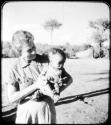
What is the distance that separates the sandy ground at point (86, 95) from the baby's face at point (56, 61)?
0.35 meters

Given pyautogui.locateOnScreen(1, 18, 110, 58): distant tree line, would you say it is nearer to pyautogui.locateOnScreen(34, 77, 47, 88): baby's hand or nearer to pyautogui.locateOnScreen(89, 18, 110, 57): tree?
pyautogui.locateOnScreen(89, 18, 110, 57): tree

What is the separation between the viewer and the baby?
866 mm

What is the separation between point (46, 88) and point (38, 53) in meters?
0.21

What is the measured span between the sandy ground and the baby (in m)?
0.33

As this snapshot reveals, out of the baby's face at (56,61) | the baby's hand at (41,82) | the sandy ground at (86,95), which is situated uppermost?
the baby's face at (56,61)

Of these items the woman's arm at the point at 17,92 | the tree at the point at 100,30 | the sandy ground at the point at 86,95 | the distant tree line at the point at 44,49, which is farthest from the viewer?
the sandy ground at the point at 86,95

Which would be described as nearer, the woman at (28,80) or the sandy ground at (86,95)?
the woman at (28,80)

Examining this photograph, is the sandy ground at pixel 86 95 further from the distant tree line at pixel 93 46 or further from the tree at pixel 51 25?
the tree at pixel 51 25

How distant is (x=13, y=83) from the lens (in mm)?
851

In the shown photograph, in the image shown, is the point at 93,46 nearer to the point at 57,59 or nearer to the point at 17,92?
the point at 57,59

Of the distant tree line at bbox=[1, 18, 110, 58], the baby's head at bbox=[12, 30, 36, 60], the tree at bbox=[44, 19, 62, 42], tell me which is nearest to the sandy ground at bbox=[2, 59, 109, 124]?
the distant tree line at bbox=[1, 18, 110, 58]

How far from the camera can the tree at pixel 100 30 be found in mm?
1182

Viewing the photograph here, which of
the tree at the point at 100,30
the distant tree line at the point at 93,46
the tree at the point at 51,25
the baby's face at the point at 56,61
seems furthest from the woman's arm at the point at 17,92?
the tree at the point at 100,30

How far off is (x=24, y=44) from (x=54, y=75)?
0.21m
